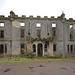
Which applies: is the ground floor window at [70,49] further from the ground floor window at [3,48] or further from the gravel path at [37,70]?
the ground floor window at [3,48]

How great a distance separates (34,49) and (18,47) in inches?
172

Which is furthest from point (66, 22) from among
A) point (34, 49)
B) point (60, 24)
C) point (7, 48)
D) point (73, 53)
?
point (7, 48)

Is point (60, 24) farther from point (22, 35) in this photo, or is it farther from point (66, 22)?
point (22, 35)

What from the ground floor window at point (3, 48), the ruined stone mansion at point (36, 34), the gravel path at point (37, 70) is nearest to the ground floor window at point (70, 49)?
the ruined stone mansion at point (36, 34)

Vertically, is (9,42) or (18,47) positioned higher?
(9,42)

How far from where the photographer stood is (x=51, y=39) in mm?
15125

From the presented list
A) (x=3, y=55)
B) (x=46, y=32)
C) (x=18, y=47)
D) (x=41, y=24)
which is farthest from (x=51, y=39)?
(x=3, y=55)

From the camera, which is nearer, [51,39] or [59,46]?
[51,39]

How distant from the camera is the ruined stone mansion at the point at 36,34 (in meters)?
15.6

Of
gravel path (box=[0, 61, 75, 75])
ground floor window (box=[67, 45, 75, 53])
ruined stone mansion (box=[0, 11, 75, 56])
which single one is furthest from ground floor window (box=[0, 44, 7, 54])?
ground floor window (box=[67, 45, 75, 53])

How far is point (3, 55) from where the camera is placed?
1534 cm

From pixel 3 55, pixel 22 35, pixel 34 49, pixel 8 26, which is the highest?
pixel 8 26

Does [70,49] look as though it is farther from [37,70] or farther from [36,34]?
[37,70]

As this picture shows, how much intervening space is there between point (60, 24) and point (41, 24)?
555 cm
